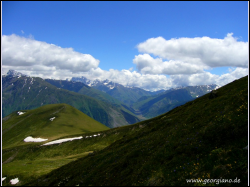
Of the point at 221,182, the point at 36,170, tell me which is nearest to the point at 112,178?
the point at 221,182

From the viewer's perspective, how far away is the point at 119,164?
23.1m

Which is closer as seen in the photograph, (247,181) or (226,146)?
(247,181)

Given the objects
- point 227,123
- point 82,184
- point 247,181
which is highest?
point 227,123

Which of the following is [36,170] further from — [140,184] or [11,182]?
[140,184]

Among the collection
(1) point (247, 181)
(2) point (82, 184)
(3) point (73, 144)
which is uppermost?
(1) point (247, 181)

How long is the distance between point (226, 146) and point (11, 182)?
1748 inches

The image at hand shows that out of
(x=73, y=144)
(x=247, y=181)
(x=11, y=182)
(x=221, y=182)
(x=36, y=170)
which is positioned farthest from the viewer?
(x=73, y=144)

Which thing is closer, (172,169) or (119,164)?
(172,169)

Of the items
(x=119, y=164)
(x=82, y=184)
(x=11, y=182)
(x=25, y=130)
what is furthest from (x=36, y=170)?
(x=25, y=130)

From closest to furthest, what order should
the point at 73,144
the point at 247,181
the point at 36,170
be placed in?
the point at 247,181
the point at 36,170
the point at 73,144

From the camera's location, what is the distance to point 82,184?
71.7 ft

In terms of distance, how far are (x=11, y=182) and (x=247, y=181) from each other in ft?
149

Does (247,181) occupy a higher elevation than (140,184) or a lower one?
higher

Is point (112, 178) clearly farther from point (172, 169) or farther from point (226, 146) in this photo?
point (226, 146)
